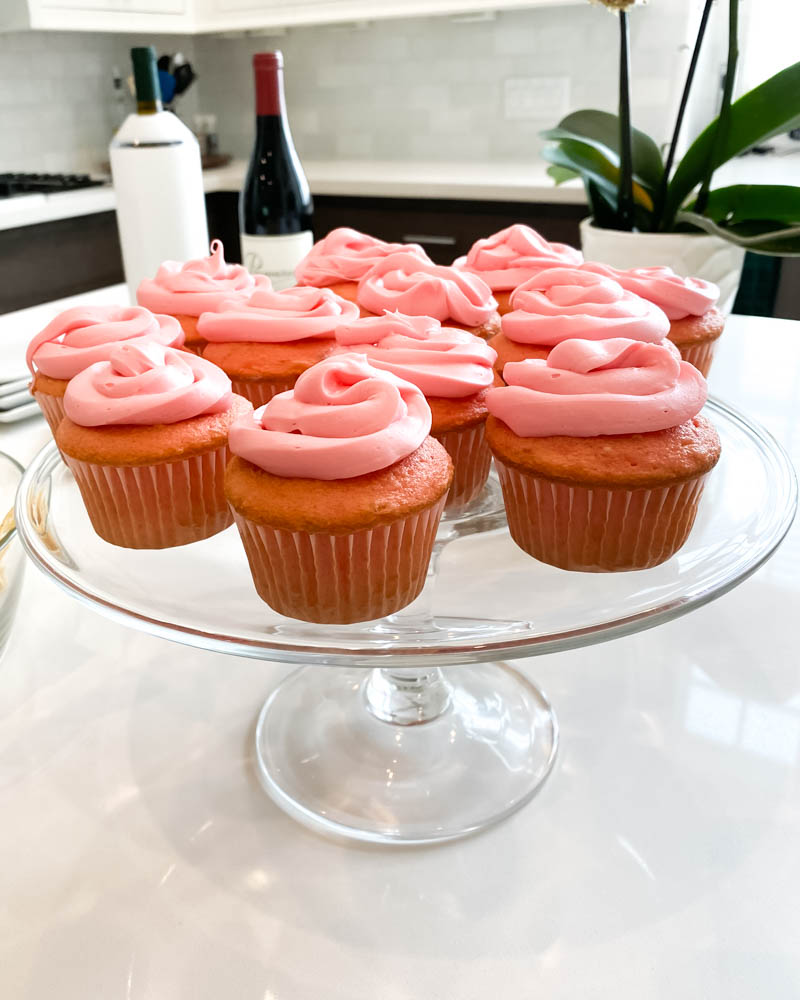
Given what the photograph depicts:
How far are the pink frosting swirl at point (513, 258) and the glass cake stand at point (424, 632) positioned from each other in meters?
0.40

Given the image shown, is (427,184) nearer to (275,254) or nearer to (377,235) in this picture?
(377,235)

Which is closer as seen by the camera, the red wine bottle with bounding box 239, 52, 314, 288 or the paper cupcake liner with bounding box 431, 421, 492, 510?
the paper cupcake liner with bounding box 431, 421, 492, 510

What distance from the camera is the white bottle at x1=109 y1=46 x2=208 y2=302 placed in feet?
4.24

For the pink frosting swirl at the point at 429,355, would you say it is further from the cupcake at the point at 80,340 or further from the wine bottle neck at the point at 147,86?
the wine bottle neck at the point at 147,86

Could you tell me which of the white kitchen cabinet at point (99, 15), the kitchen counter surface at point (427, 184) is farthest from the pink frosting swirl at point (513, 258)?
the white kitchen cabinet at point (99, 15)

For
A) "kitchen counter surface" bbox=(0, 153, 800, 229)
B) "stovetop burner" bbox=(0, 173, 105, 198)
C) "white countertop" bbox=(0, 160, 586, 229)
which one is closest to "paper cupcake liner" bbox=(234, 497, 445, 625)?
"kitchen counter surface" bbox=(0, 153, 800, 229)

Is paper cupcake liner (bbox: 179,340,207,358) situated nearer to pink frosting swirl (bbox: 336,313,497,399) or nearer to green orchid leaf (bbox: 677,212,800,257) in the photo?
pink frosting swirl (bbox: 336,313,497,399)

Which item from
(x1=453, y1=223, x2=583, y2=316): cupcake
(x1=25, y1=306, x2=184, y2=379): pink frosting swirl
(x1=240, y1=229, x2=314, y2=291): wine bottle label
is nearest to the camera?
(x1=25, y1=306, x2=184, y2=379): pink frosting swirl

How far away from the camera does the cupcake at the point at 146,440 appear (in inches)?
29.1

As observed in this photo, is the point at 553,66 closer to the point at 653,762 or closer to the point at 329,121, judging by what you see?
the point at 329,121

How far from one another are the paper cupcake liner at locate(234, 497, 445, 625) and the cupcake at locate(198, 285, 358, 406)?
31cm

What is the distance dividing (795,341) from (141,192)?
1.09 m

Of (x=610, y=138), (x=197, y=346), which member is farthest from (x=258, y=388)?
(x=610, y=138)


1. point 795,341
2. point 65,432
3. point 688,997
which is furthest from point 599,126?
point 688,997
